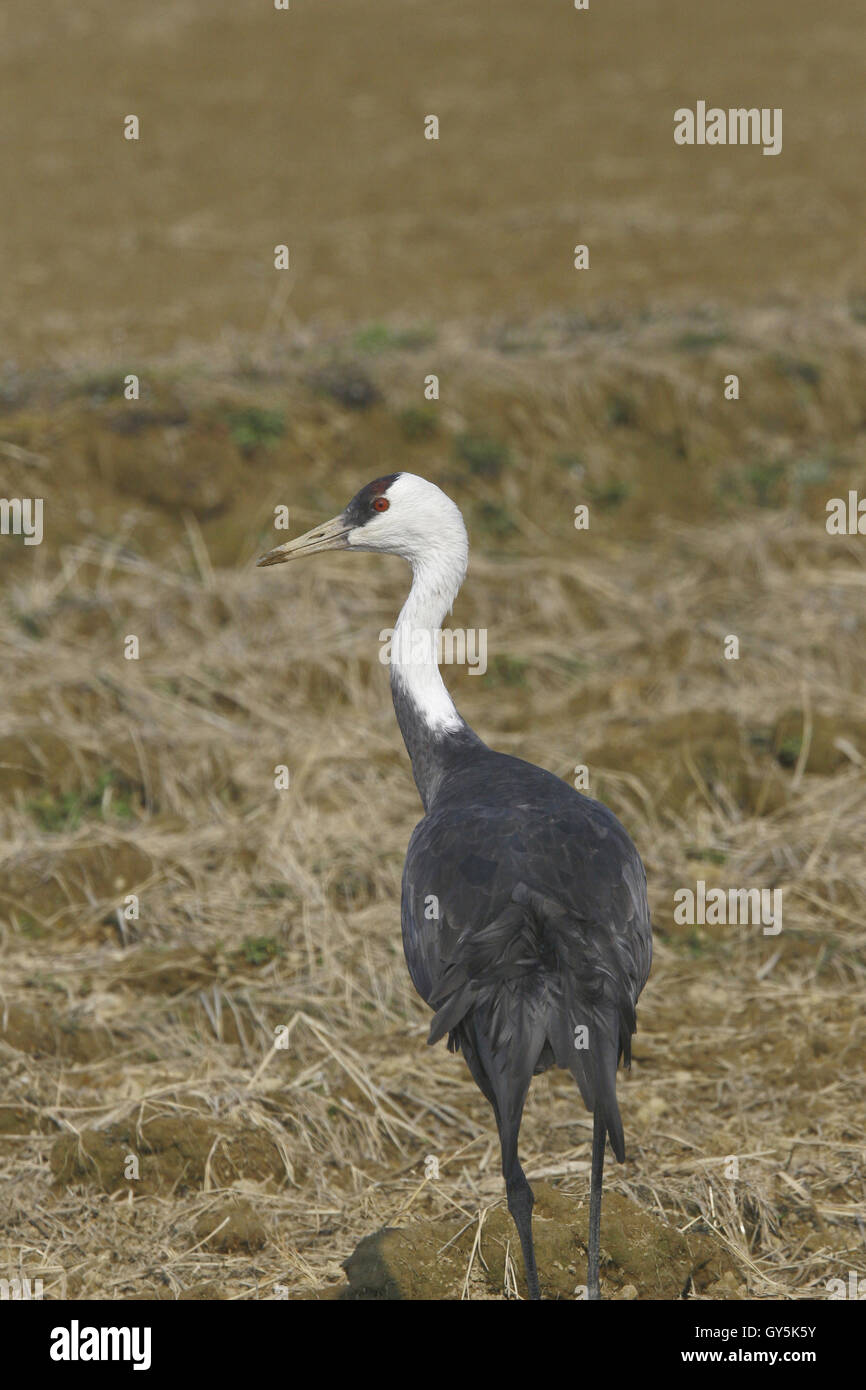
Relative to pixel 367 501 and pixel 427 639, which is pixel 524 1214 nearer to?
pixel 427 639

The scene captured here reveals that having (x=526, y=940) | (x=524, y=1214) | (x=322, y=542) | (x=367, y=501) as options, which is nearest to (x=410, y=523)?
(x=367, y=501)

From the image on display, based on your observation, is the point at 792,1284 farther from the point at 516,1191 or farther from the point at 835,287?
the point at 835,287

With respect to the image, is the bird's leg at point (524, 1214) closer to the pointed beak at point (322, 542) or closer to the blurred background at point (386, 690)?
the blurred background at point (386, 690)

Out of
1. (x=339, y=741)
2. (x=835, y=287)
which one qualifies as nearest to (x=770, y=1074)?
(x=339, y=741)

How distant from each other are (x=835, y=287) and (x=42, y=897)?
32.9ft

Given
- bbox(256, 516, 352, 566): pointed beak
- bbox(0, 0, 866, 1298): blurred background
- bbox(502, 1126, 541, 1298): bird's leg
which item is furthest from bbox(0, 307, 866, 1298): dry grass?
bbox(256, 516, 352, 566): pointed beak

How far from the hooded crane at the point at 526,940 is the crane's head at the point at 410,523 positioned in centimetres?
76

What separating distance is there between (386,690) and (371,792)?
1.09 m

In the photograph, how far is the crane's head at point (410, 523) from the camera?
15.6 feet

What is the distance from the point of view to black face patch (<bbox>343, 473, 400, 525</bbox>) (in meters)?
4.80

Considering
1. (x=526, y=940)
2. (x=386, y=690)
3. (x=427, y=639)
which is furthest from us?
(x=386, y=690)

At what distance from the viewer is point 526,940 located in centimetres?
364

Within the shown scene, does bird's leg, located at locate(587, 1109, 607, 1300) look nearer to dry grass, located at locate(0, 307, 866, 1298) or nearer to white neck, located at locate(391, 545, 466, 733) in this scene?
dry grass, located at locate(0, 307, 866, 1298)

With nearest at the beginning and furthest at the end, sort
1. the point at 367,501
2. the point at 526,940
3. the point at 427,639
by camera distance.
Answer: the point at 526,940, the point at 427,639, the point at 367,501
